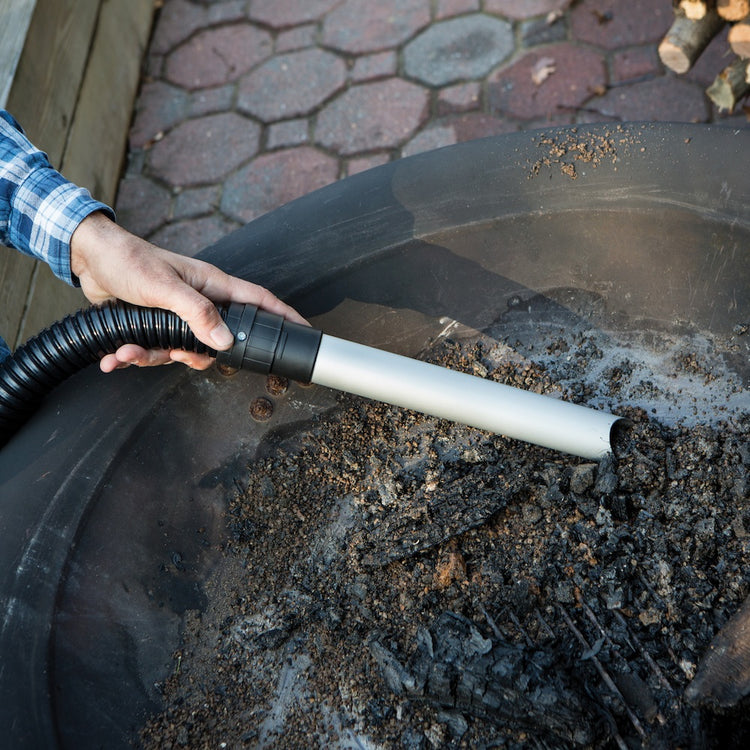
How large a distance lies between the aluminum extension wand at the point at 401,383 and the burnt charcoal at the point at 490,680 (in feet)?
1.11

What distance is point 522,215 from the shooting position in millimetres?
1345

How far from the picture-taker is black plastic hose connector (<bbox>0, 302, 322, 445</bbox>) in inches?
49.5

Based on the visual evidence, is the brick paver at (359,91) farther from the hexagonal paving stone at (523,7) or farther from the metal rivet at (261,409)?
the metal rivet at (261,409)

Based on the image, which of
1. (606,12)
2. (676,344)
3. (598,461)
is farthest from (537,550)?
(606,12)

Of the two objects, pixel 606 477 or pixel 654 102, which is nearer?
pixel 606 477

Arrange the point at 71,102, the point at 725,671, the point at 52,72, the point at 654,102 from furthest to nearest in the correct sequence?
the point at 654,102 < the point at 71,102 < the point at 52,72 < the point at 725,671

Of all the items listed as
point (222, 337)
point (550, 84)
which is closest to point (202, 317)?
point (222, 337)

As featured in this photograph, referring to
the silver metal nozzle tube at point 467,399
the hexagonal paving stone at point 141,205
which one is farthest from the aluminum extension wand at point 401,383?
the hexagonal paving stone at point 141,205

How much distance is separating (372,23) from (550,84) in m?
0.74

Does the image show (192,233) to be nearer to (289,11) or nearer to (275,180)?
(275,180)

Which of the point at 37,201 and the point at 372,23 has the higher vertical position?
the point at 372,23

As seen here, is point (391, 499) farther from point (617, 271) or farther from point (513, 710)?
point (617, 271)

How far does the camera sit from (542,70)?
2635mm

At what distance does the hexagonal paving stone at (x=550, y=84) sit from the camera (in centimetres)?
257
